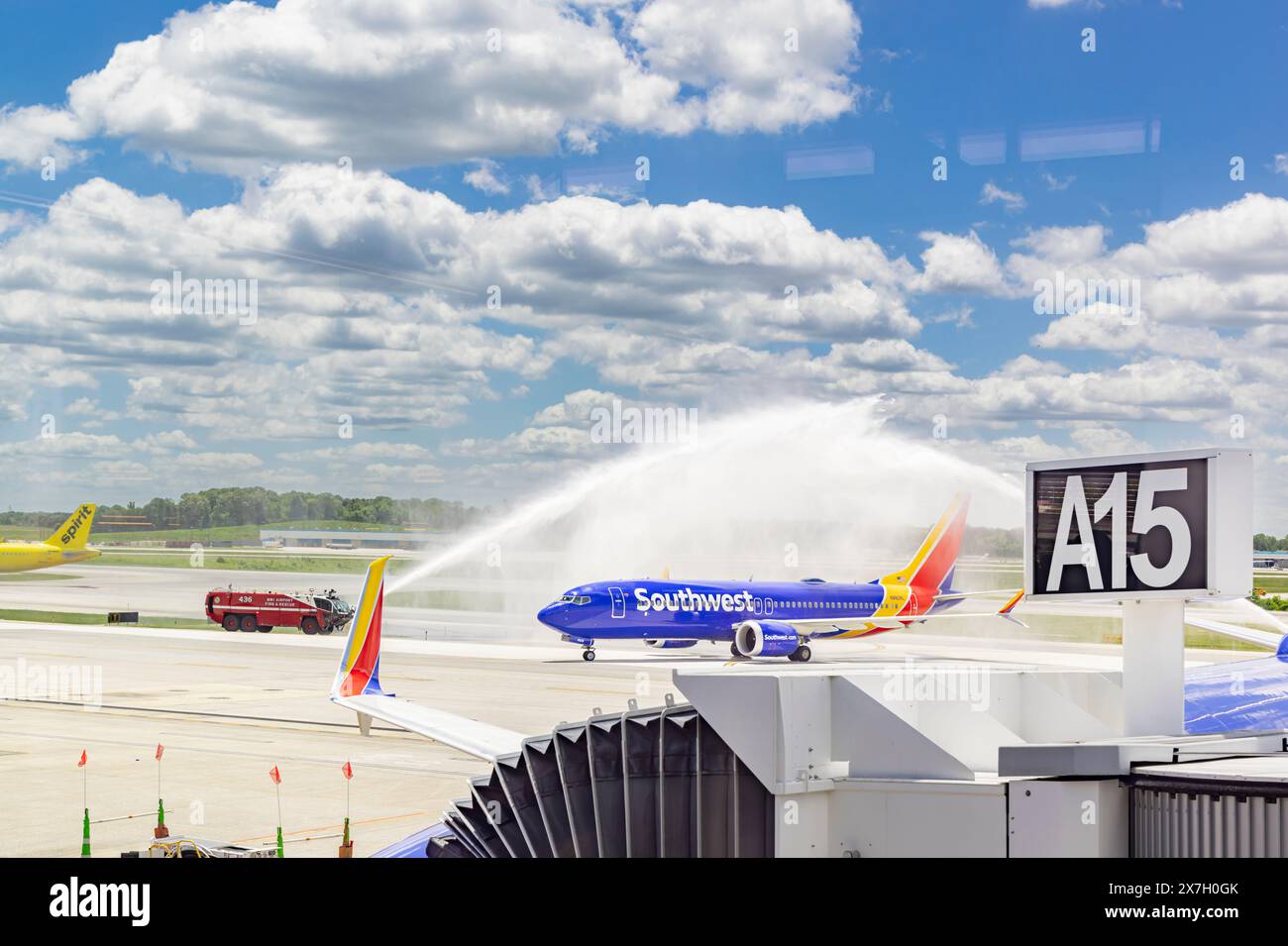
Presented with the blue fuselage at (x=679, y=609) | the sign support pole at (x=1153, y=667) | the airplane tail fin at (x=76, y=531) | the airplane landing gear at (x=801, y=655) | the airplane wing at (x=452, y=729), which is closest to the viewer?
the sign support pole at (x=1153, y=667)

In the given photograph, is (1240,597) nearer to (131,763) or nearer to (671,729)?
(671,729)

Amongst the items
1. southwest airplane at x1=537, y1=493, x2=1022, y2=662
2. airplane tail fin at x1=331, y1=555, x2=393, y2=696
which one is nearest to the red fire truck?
southwest airplane at x1=537, y1=493, x2=1022, y2=662

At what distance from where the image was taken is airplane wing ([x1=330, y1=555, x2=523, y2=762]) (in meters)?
22.6

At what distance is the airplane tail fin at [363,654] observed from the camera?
31.4 m

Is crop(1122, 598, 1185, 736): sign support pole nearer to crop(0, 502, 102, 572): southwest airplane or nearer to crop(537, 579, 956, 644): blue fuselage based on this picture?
crop(537, 579, 956, 644): blue fuselage

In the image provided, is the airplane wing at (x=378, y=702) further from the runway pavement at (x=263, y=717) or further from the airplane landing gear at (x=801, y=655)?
the airplane landing gear at (x=801, y=655)

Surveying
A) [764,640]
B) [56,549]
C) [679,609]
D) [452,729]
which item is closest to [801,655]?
[764,640]

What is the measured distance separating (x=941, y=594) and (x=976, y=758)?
75390 millimetres

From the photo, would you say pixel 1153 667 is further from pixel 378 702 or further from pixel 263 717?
pixel 263 717

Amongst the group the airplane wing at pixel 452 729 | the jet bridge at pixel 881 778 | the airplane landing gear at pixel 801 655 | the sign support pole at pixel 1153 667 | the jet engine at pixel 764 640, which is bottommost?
the airplane landing gear at pixel 801 655

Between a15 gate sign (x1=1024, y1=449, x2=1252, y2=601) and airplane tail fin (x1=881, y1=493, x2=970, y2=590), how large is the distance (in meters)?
72.7

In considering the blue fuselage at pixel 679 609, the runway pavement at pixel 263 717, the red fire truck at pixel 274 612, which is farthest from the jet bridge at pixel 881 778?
the red fire truck at pixel 274 612

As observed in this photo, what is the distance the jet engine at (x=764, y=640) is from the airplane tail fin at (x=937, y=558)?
14504mm
